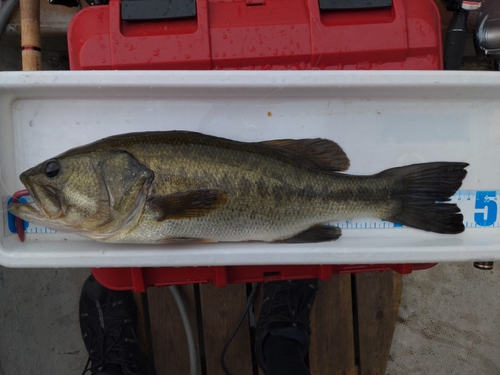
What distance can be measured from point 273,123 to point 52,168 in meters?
1.08

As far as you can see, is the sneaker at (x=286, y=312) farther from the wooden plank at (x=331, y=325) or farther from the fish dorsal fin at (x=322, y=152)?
the fish dorsal fin at (x=322, y=152)

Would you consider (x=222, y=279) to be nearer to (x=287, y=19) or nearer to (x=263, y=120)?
(x=263, y=120)

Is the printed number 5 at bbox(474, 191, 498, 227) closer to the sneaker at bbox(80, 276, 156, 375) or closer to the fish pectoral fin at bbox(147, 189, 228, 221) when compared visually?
the fish pectoral fin at bbox(147, 189, 228, 221)

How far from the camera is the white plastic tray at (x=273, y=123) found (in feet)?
5.63

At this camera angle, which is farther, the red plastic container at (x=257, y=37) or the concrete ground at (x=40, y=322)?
the concrete ground at (x=40, y=322)

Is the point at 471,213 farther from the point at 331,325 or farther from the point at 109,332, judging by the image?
the point at 109,332

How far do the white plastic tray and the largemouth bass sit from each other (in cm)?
12

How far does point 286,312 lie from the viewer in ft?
7.52

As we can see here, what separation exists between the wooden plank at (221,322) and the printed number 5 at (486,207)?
1.50 metres

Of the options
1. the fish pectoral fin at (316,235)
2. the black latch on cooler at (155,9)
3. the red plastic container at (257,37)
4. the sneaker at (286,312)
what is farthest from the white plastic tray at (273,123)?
the sneaker at (286,312)

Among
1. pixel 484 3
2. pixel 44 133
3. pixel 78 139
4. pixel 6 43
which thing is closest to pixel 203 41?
pixel 78 139

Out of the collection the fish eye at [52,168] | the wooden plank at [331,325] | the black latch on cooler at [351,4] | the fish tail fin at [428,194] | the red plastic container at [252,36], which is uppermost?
the black latch on cooler at [351,4]

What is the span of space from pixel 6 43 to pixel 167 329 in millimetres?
2167

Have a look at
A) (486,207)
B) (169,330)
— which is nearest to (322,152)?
(486,207)
